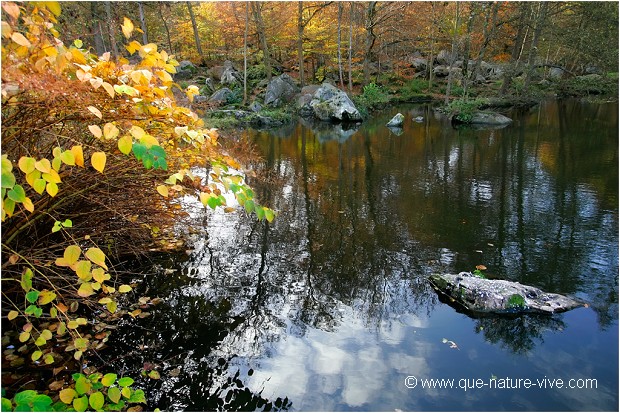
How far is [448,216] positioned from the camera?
22.8 feet

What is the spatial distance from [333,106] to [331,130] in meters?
3.27

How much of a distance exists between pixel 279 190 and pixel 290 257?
132 inches

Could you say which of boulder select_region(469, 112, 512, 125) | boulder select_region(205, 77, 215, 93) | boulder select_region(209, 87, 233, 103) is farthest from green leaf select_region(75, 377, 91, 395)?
boulder select_region(205, 77, 215, 93)

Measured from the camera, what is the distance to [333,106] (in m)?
20.7

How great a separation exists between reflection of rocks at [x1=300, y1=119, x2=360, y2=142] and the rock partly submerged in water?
11139 millimetres

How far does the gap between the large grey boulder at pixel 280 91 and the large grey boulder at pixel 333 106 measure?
2.59 m

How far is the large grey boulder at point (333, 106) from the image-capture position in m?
20.4

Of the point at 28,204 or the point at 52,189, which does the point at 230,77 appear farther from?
the point at 52,189

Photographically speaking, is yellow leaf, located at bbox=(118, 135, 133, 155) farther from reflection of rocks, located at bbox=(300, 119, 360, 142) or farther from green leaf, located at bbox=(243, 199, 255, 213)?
reflection of rocks, located at bbox=(300, 119, 360, 142)

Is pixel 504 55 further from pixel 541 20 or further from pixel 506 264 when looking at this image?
pixel 506 264

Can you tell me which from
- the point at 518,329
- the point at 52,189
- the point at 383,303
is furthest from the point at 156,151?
the point at 518,329

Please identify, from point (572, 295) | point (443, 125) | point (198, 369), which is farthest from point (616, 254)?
point (443, 125)

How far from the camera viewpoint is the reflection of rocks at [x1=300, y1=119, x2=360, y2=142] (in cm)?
1587

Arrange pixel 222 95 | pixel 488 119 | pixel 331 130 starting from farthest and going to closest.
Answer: pixel 222 95, pixel 488 119, pixel 331 130
